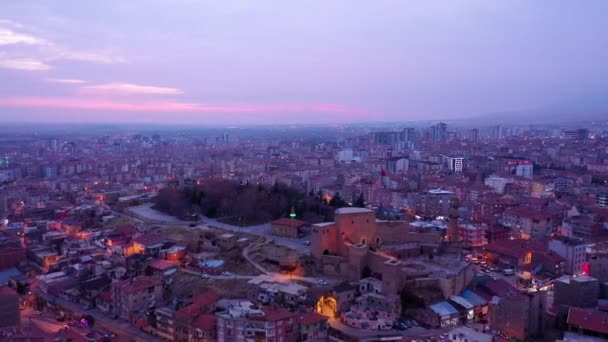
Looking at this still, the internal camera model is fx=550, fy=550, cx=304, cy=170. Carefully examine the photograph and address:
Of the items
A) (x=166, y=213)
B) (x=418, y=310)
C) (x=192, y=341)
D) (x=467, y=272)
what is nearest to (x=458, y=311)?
(x=418, y=310)

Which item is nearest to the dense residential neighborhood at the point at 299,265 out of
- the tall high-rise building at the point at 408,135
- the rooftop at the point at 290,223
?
the rooftop at the point at 290,223

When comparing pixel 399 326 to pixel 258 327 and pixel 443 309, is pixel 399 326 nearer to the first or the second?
pixel 443 309

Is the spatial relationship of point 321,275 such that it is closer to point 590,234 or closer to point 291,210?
point 291,210

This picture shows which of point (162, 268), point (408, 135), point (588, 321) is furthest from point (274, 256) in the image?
point (408, 135)

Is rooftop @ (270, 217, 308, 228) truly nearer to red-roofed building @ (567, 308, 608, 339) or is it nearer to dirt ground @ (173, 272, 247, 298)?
dirt ground @ (173, 272, 247, 298)

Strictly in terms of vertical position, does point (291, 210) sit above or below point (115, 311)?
above
